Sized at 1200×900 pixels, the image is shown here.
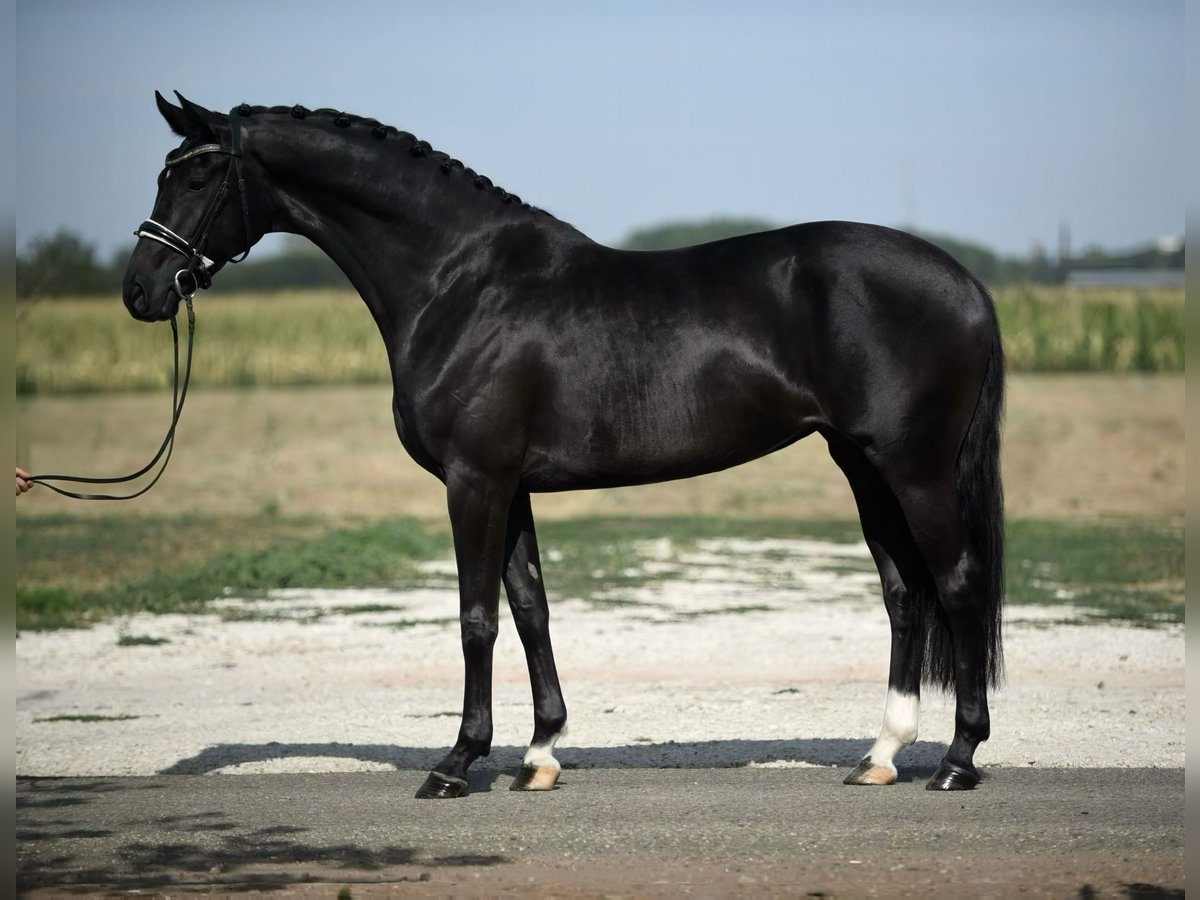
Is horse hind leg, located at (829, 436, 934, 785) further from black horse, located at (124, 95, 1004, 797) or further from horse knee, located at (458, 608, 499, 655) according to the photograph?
horse knee, located at (458, 608, 499, 655)

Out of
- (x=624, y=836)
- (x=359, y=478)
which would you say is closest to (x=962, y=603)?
(x=624, y=836)

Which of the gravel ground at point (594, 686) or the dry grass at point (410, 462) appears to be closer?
the gravel ground at point (594, 686)

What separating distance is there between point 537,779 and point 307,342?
87.8ft

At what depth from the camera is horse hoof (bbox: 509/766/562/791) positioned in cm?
654

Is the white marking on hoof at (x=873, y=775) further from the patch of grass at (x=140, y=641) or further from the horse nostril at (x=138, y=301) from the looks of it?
the patch of grass at (x=140, y=641)

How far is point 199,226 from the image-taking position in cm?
652

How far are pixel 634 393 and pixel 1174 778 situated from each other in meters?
2.92

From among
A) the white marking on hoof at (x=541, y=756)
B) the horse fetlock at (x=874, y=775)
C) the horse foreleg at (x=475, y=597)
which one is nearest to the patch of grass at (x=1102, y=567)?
the horse fetlock at (x=874, y=775)

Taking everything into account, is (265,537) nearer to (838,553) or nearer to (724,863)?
(838,553)

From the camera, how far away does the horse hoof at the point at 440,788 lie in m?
6.40

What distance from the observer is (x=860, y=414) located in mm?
6254

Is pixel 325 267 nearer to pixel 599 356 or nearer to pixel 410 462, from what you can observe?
pixel 410 462

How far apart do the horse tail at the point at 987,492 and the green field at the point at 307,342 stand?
22.4 metres

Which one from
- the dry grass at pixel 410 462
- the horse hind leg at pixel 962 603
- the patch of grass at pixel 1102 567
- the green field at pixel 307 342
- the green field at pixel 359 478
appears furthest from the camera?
the green field at pixel 307 342
